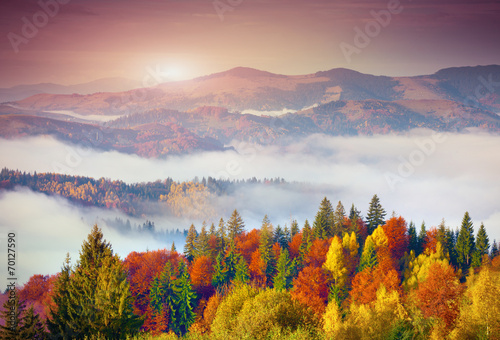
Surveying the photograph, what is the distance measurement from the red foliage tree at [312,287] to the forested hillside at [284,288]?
0.81 feet

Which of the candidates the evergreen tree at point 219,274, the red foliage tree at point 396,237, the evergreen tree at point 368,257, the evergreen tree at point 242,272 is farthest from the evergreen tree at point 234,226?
the red foliage tree at point 396,237

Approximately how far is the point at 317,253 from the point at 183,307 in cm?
3120

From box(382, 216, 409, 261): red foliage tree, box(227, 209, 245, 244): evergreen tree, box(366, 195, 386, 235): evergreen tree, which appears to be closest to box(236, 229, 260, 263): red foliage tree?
box(227, 209, 245, 244): evergreen tree

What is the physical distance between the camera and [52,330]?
56.3 meters

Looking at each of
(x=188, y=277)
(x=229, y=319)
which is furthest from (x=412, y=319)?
(x=188, y=277)

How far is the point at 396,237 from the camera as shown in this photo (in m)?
125

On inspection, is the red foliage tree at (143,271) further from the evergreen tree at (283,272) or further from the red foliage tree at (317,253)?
the red foliage tree at (317,253)

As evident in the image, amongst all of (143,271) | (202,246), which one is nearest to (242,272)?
(202,246)

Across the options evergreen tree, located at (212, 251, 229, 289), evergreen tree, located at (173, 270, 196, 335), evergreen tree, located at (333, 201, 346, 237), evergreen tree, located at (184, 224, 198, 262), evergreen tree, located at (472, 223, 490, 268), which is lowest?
evergreen tree, located at (173, 270, 196, 335)

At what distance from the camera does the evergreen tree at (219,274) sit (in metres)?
120

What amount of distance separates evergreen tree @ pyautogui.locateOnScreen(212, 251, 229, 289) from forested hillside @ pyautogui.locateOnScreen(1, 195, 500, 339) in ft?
0.86

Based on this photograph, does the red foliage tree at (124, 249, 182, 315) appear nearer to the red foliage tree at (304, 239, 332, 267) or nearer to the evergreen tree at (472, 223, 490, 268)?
the red foliage tree at (304, 239, 332, 267)

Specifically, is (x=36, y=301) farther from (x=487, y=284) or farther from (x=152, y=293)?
(x=487, y=284)

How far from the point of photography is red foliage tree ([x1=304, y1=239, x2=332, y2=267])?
119 metres
